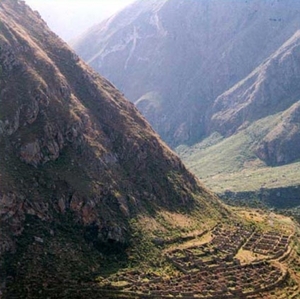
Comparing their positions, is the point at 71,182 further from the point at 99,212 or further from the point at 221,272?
the point at 221,272

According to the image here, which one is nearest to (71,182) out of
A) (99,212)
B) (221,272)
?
(99,212)

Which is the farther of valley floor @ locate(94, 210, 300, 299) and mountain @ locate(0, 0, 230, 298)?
mountain @ locate(0, 0, 230, 298)

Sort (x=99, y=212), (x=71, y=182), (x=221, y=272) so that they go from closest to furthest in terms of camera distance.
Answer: (x=221, y=272) → (x=71, y=182) → (x=99, y=212)

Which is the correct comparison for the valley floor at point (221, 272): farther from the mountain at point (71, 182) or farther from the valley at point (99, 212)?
the mountain at point (71, 182)

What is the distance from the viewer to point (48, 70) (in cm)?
17775

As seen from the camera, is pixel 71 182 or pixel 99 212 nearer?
pixel 71 182

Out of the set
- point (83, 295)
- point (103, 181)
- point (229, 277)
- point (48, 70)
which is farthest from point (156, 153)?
point (83, 295)

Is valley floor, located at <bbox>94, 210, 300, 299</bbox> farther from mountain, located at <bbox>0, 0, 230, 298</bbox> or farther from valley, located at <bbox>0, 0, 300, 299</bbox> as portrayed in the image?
mountain, located at <bbox>0, 0, 230, 298</bbox>

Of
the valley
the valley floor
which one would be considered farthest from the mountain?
the valley floor

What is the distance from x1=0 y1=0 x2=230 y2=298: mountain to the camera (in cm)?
12938

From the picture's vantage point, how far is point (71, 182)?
489 feet

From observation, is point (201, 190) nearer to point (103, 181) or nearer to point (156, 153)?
point (156, 153)

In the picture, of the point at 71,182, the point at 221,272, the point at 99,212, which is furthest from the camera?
the point at 99,212

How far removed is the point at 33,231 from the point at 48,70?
6344cm
